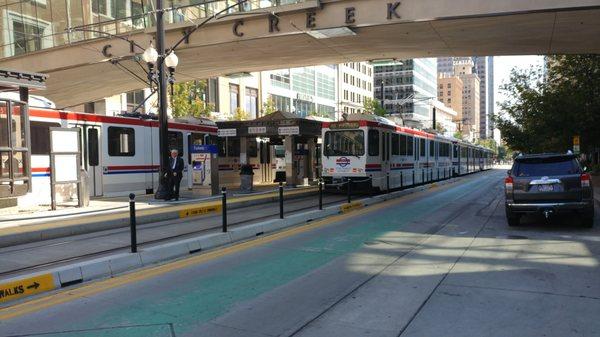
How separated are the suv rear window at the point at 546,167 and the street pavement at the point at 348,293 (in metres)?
1.75

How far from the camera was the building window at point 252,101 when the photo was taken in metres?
58.1

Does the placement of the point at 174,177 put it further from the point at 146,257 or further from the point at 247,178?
the point at 146,257

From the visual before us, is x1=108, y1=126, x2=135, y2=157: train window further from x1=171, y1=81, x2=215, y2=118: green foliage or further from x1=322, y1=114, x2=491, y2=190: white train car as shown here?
x1=171, y1=81, x2=215, y2=118: green foliage

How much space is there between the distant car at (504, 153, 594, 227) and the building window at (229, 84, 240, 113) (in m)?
43.6

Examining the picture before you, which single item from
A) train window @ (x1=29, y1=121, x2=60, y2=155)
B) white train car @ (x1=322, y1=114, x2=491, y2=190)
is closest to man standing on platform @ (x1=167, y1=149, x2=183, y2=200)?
train window @ (x1=29, y1=121, x2=60, y2=155)

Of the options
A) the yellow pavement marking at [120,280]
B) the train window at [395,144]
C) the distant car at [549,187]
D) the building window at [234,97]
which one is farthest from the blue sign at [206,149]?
the building window at [234,97]

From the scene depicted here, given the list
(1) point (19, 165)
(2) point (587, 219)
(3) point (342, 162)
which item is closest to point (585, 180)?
(2) point (587, 219)

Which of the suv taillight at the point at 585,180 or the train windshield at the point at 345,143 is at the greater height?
the train windshield at the point at 345,143

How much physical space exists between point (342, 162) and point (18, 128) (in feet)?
38.8

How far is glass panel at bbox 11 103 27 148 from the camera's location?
1331 centimetres

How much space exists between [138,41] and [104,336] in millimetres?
22217

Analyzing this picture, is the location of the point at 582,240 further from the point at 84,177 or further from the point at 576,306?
the point at 84,177

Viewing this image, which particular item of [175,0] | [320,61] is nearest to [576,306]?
[320,61]

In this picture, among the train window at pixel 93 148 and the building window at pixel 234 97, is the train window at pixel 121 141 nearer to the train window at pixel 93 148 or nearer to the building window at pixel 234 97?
the train window at pixel 93 148
